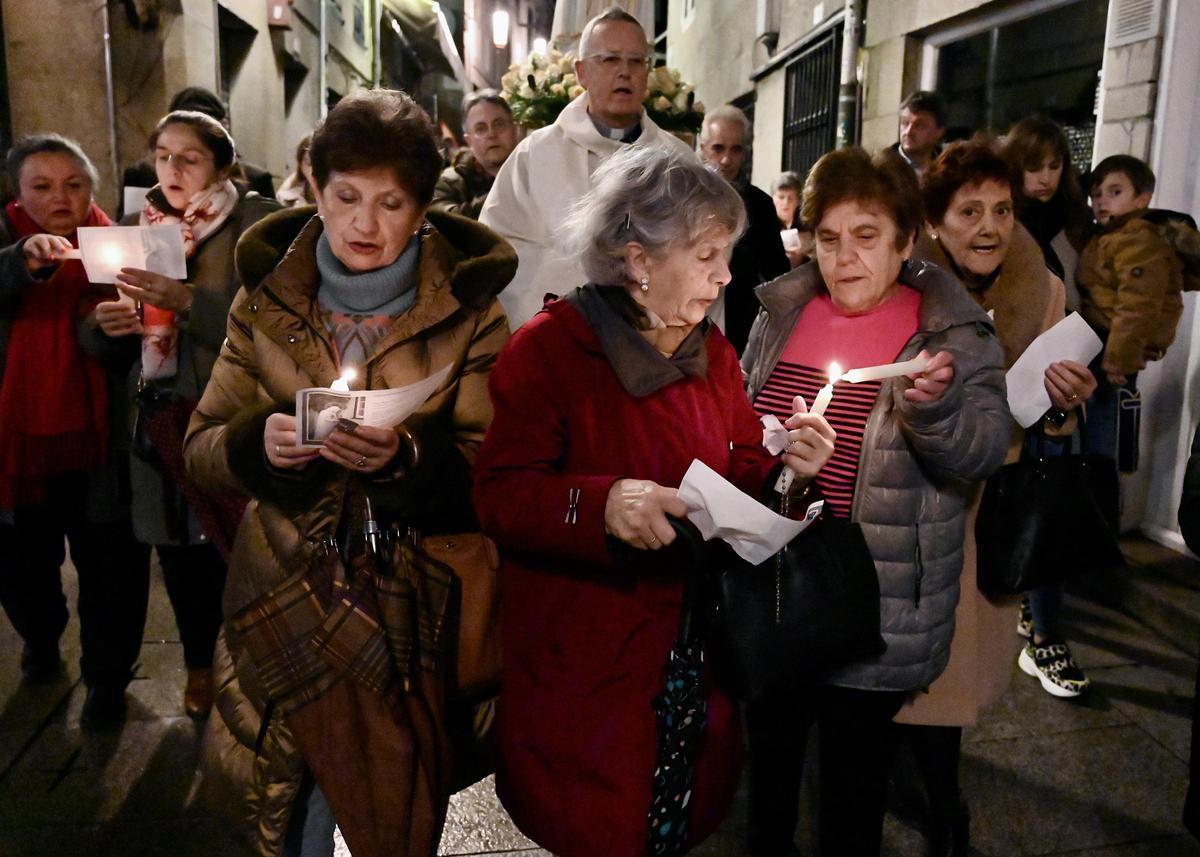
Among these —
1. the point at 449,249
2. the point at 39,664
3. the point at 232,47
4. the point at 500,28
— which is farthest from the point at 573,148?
the point at 500,28

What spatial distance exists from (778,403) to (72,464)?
2662 millimetres

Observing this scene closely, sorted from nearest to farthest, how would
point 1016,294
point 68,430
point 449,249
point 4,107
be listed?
point 449,249 → point 1016,294 → point 68,430 → point 4,107

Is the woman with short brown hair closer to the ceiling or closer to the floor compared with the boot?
closer to the ceiling

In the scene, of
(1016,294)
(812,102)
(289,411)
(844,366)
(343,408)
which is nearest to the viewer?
(343,408)

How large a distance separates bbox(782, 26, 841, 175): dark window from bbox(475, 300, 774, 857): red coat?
7.83 meters

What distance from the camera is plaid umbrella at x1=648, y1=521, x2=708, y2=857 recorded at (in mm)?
1934

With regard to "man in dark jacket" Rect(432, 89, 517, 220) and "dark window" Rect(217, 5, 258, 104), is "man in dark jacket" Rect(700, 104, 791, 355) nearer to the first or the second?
"man in dark jacket" Rect(432, 89, 517, 220)

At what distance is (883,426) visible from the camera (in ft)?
7.42

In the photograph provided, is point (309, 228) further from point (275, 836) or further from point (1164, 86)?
point (1164, 86)

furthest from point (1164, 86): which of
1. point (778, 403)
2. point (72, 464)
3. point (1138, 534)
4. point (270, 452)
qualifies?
point (72, 464)

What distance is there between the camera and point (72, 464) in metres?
3.52

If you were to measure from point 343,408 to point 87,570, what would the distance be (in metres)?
2.43

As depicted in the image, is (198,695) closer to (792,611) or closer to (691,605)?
(691,605)

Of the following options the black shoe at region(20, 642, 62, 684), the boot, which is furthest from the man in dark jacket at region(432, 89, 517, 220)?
the black shoe at region(20, 642, 62, 684)
